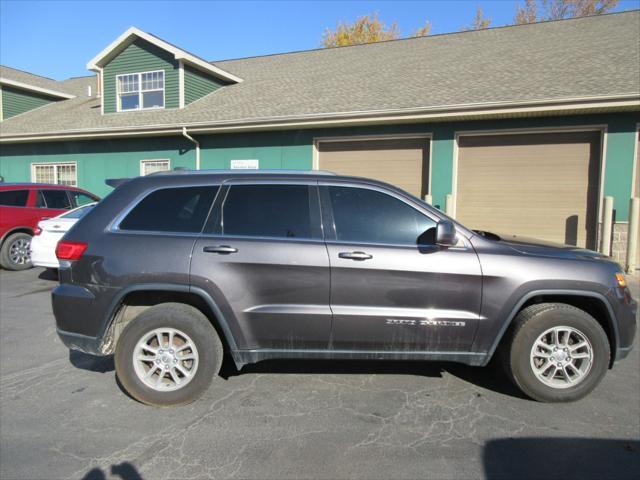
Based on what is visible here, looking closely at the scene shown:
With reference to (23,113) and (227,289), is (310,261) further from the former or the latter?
(23,113)

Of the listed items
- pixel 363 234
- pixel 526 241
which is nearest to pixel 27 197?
pixel 363 234

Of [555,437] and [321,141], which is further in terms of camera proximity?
[321,141]

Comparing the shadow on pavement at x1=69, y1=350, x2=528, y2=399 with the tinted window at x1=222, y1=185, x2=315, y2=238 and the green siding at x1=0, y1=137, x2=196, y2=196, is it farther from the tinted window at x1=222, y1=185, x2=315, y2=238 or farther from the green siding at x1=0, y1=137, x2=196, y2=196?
the green siding at x1=0, y1=137, x2=196, y2=196

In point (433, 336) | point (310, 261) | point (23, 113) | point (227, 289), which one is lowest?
point (433, 336)

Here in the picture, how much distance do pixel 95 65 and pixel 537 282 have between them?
16.9 metres

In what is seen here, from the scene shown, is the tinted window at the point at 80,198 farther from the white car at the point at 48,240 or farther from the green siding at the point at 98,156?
the green siding at the point at 98,156

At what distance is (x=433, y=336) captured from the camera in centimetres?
363

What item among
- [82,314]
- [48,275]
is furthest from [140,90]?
[82,314]

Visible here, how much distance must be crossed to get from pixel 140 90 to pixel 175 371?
14341mm

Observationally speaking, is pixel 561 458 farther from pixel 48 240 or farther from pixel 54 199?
pixel 54 199

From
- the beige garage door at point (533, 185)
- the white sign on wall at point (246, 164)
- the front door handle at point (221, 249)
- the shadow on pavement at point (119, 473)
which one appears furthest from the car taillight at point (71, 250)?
the white sign on wall at point (246, 164)

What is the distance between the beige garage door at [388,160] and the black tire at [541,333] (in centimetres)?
780

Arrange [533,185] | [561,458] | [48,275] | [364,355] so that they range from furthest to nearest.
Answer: [533,185] < [48,275] < [364,355] < [561,458]

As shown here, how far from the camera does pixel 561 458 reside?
294 cm
